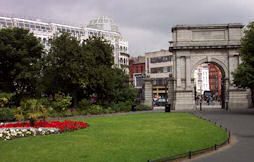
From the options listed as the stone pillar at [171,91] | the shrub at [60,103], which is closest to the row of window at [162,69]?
the stone pillar at [171,91]

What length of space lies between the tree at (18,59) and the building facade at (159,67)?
153ft

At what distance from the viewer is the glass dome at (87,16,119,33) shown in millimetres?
91750

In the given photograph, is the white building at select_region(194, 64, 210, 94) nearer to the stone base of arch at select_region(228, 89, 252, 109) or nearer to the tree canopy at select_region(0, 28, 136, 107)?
the stone base of arch at select_region(228, 89, 252, 109)

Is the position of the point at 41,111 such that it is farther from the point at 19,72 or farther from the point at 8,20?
the point at 8,20

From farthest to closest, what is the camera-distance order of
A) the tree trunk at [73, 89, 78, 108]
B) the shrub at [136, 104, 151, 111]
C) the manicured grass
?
the shrub at [136, 104, 151, 111] → the tree trunk at [73, 89, 78, 108] → the manicured grass

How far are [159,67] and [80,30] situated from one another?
933 inches

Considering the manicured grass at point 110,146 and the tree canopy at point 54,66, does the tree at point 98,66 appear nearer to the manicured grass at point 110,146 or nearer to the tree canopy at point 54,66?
the tree canopy at point 54,66

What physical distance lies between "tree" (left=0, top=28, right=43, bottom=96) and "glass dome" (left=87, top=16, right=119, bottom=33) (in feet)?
188

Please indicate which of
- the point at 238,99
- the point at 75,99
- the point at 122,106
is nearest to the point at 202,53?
the point at 238,99

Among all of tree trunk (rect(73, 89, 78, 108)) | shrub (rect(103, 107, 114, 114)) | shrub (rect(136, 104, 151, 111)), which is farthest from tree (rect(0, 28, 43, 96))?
shrub (rect(136, 104, 151, 111))

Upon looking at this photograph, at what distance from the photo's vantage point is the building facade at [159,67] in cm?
7844

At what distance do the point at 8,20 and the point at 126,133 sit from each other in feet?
188

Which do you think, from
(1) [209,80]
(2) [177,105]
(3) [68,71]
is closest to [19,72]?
(3) [68,71]

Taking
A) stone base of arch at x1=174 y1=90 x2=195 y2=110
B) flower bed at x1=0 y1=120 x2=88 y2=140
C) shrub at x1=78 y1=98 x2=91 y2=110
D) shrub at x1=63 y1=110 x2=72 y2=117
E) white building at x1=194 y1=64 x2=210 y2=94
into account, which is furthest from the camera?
white building at x1=194 y1=64 x2=210 y2=94
